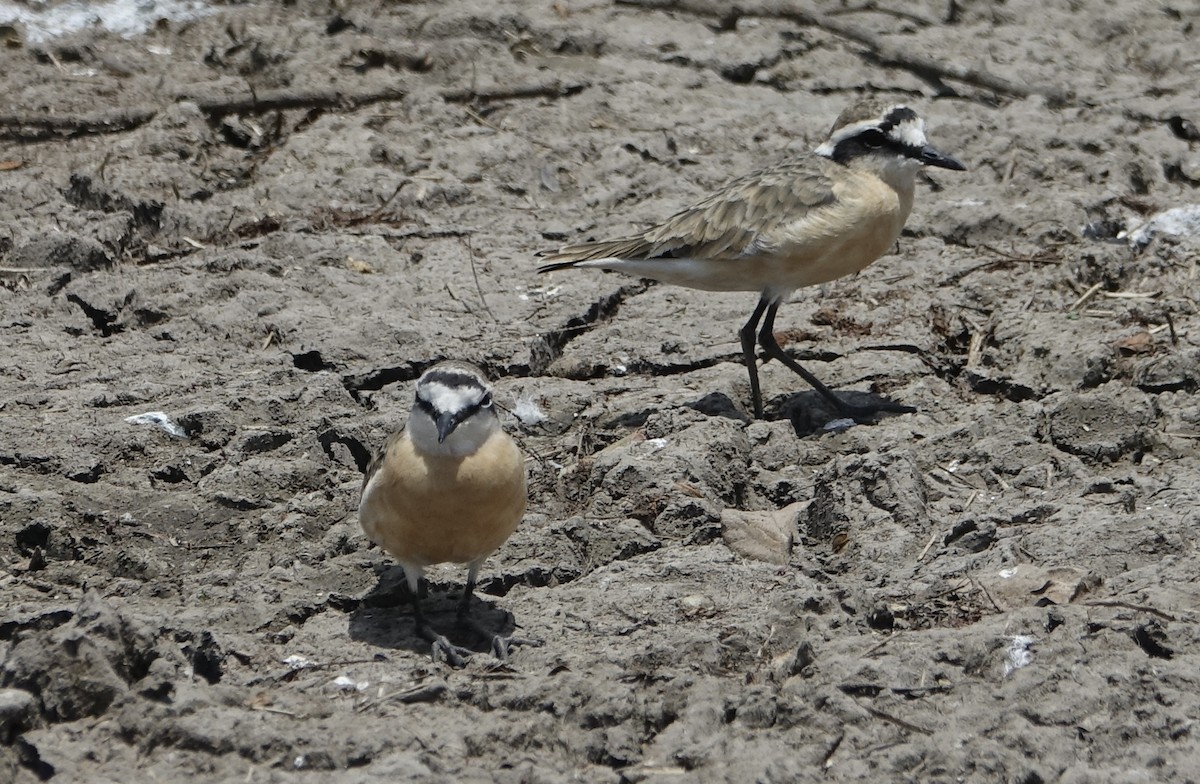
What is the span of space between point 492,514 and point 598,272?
351 cm

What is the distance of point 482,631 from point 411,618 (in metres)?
0.33

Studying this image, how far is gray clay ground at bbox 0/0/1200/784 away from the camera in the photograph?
449 cm

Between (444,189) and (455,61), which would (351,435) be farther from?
(455,61)

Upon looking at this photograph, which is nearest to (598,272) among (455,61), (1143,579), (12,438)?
(455,61)

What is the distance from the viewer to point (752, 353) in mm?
7531

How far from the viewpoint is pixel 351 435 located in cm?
661

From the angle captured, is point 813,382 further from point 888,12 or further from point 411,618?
point 888,12

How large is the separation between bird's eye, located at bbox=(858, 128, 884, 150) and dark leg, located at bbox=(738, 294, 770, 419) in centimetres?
94

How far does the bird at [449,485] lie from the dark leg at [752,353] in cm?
225

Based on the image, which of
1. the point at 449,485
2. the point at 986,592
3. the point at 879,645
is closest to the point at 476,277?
the point at 449,485

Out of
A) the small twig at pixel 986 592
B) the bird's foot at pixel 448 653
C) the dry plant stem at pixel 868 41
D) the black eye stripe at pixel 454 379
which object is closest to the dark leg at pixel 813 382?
the small twig at pixel 986 592

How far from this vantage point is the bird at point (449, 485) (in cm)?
516

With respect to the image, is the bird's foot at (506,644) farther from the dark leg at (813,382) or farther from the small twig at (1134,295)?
the small twig at (1134,295)

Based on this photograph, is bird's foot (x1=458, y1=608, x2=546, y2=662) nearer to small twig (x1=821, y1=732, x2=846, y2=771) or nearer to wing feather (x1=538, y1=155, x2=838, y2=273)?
small twig (x1=821, y1=732, x2=846, y2=771)
